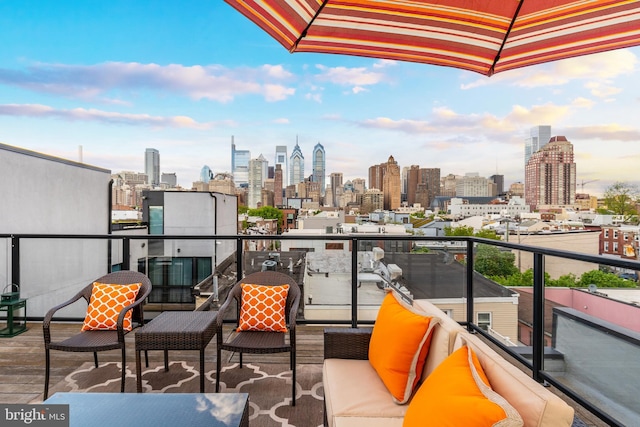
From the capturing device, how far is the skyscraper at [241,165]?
1638 inches

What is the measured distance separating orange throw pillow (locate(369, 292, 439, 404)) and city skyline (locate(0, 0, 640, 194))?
4069 mm

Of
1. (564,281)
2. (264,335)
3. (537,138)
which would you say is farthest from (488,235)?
(537,138)

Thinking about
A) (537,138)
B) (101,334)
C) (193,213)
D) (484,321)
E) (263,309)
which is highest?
(537,138)

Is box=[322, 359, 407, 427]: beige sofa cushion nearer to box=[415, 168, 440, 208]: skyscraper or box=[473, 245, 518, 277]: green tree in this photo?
box=[473, 245, 518, 277]: green tree

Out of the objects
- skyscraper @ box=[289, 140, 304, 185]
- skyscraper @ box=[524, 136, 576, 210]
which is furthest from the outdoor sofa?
skyscraper @ box=[289, 140, 304, 185]

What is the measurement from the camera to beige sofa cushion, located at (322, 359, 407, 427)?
168 centimetres

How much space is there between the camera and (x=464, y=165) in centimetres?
2672

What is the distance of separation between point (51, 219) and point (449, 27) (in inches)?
370

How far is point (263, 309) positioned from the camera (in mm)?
3023

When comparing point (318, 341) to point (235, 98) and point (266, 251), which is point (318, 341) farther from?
point (235, 98)

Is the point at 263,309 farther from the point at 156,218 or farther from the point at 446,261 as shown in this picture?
the point at 156,218

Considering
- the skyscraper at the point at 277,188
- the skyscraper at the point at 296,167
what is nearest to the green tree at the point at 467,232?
the skyscraper at the point at 296,167

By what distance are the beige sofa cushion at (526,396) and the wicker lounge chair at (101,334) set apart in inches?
98.3

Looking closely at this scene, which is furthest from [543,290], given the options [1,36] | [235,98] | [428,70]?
[235,98]
